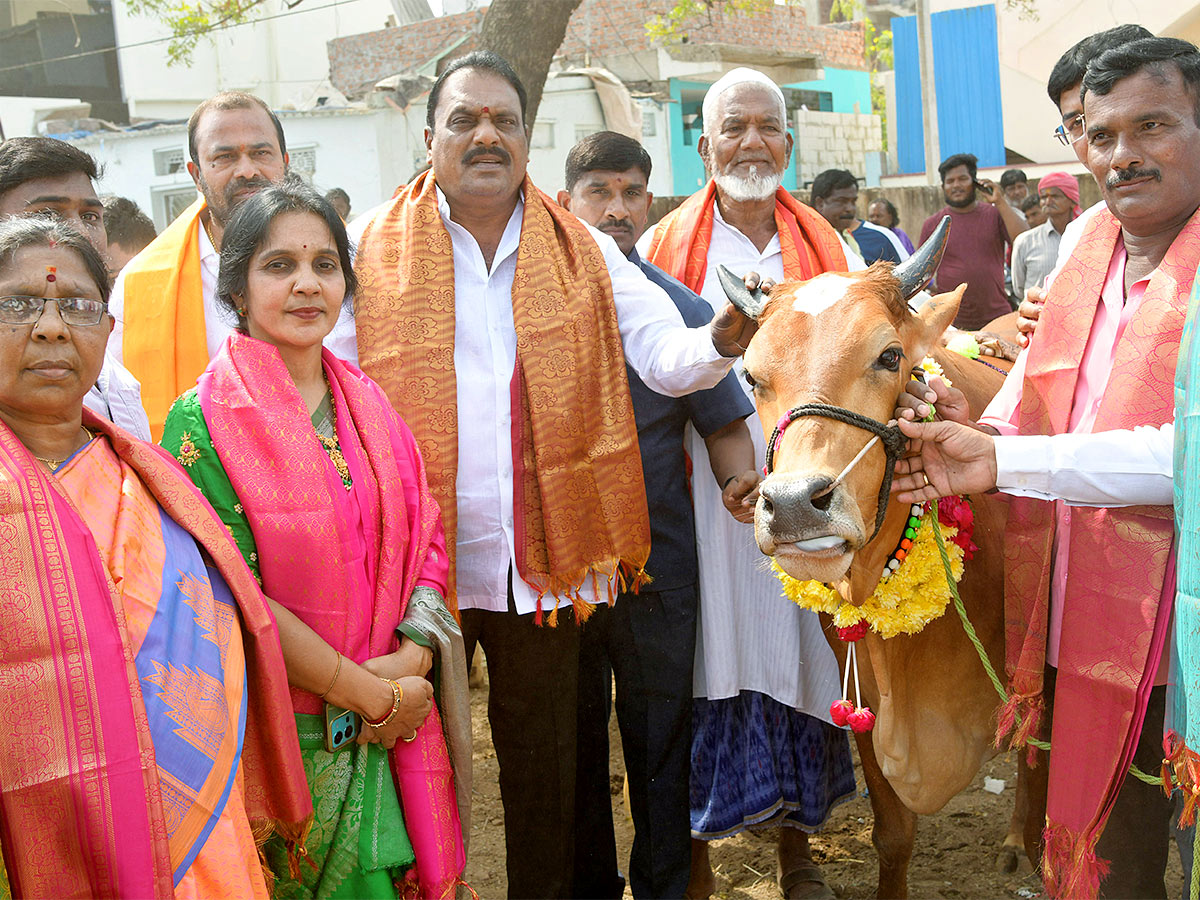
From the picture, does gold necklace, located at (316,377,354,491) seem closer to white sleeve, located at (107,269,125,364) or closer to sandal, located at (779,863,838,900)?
white sleeve, located at (107,269,125,364)

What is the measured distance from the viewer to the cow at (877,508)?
290 cm

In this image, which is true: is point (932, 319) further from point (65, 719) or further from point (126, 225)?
point (126, 225)

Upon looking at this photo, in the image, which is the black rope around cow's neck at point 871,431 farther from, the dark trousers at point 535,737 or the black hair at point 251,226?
the black hair at point 251,226

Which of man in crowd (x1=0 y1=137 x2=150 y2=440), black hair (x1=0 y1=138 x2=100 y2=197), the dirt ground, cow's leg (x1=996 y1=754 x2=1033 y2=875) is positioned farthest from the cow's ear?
black hair (x1=0 y1=138 x2=100 y2=197)

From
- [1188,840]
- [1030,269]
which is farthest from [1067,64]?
[1030,269]

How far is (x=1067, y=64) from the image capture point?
166 inches

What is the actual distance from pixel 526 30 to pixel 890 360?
6.07 meters

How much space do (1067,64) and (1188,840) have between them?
2.83 m

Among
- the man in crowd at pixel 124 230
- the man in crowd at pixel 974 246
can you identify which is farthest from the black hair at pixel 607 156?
the man in crowd at pixel 974 246

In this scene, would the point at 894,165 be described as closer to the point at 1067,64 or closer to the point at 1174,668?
the point at 1067,64

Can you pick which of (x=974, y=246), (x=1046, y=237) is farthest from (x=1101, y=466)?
(x=1046, y=237)

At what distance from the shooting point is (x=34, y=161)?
136 inches

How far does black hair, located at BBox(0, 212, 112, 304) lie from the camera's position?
7.75 feet

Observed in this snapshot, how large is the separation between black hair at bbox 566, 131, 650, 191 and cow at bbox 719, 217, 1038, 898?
1899 millimetres
